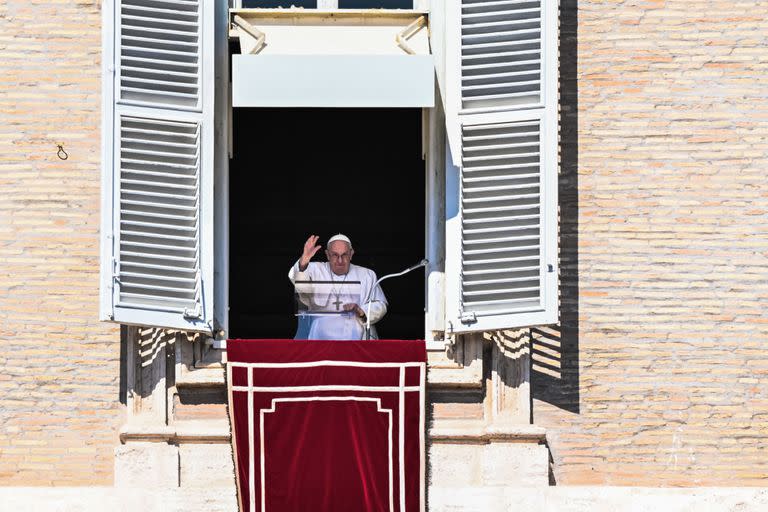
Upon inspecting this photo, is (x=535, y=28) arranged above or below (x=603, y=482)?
above

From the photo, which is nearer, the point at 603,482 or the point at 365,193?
the point at 603,482

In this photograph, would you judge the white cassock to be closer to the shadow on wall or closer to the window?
the window

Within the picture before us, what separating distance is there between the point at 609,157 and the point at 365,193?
360cm

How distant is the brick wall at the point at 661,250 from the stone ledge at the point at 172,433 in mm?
1662

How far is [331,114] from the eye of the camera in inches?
674

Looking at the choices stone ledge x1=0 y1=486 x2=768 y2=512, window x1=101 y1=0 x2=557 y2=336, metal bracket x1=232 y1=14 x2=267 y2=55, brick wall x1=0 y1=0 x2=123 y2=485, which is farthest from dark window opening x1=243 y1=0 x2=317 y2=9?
stone ledge x1=0 y1=486 x2=768 y2=512

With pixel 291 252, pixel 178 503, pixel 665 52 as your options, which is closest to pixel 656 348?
pixel 665 52

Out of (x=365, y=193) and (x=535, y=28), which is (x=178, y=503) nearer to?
(x=535, y=28)

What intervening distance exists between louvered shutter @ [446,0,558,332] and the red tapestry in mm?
474

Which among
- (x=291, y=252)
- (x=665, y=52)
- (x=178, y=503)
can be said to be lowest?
(x=178, y=503)

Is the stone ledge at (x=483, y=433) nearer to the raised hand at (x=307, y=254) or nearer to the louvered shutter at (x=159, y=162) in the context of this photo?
the raised hand at (x=307, y=254)

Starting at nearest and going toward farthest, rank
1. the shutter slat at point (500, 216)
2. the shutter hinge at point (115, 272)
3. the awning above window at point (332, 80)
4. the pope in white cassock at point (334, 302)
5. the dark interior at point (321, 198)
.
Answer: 1. the shutter hinge at point (115, 272)
2. the shutter slat at point (500, 216)
3. the awning above window at point (332, 80)
4. the pope in white cassock at point (334, 302)
5. the dark interior at point (321, 198)

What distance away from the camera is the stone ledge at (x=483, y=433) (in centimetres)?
1317

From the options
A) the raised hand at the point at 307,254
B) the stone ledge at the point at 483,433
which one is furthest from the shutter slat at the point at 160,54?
the stone ledge at the point at 483,433
